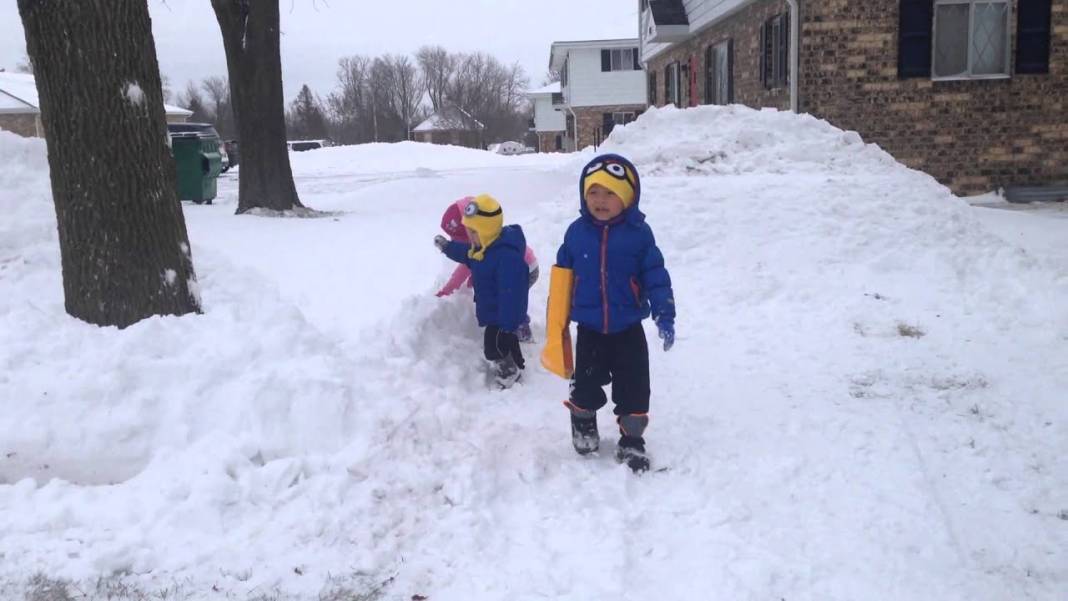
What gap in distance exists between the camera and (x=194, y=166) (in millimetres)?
14008

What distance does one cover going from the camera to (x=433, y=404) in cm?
483

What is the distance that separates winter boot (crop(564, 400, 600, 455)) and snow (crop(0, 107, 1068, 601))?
111 mm

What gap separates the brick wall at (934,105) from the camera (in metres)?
13.5

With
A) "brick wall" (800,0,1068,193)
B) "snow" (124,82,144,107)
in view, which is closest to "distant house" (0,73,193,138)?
"brick wall" (800,0,1068,193)

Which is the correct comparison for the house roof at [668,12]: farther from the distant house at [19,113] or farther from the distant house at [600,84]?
the distant house at [19,113]

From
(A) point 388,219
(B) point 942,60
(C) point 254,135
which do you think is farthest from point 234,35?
(B) point 942,60

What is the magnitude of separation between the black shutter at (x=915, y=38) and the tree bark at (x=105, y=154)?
38.7 ft

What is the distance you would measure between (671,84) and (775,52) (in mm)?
9656

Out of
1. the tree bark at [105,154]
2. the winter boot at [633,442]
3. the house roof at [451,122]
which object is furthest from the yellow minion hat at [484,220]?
the house roof at [451,122]

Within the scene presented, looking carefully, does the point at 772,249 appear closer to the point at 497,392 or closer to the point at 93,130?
the point at 497,392

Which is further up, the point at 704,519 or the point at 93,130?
the point at 93,130

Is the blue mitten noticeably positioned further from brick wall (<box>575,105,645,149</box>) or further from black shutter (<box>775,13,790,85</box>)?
brick wall (<box>575,105,645,149</box>)

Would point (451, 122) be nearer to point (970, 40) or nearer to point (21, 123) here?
point (21, 123)

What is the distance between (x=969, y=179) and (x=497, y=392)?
37.1ft
